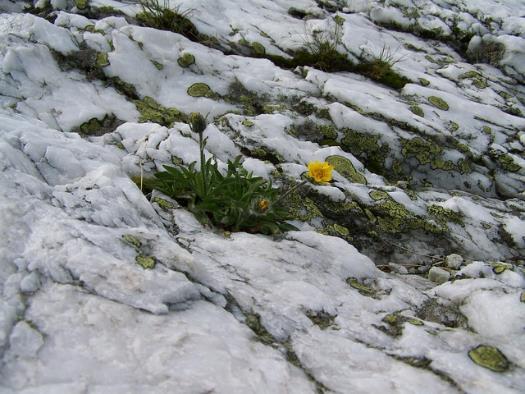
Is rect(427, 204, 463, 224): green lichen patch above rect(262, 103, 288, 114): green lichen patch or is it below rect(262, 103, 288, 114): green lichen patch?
below

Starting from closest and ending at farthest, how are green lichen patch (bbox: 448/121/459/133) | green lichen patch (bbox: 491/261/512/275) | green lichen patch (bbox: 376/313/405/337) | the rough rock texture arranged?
1. the rough rock texture
2. green lichen patch (bbox: 376/313/405/337)
3. green lichen patch (bbox: 491/261/512/275)
4. green lichen patch (bbox: 448/121/459/133)

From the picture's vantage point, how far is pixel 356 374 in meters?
1.96

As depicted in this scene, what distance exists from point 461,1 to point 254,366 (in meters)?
7.72

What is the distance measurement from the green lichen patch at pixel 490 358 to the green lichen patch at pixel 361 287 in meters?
0.76

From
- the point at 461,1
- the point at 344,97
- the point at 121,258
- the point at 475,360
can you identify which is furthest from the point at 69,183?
the point at 461,1

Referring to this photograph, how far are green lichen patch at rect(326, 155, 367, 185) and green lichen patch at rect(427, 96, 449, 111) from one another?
1733 mm

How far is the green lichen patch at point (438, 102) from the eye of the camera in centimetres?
520

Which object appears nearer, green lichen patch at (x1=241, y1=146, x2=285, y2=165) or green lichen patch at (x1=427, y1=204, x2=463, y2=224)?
green lichen patch at (x1=427, y1=204, x2=463, y2=224)

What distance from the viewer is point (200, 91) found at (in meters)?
4.73

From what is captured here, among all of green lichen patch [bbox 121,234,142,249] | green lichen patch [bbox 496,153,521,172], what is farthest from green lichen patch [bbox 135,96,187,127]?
green lichen patch [bbox 496,153,521,172]

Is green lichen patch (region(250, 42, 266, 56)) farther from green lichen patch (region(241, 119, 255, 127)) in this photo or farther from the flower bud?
the flower bud

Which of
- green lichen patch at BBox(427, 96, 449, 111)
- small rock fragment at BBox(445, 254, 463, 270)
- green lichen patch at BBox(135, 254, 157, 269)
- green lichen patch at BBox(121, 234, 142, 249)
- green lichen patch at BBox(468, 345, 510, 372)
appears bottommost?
small rock fragment at BBox(445, 254, 463, 270)

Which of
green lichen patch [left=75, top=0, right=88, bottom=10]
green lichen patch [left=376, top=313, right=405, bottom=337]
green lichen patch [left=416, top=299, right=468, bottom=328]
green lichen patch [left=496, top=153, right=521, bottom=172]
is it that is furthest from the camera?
green lichen patch [left=75, top=0, right=88, bottom=10]

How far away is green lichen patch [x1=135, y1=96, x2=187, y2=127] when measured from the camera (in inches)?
169
